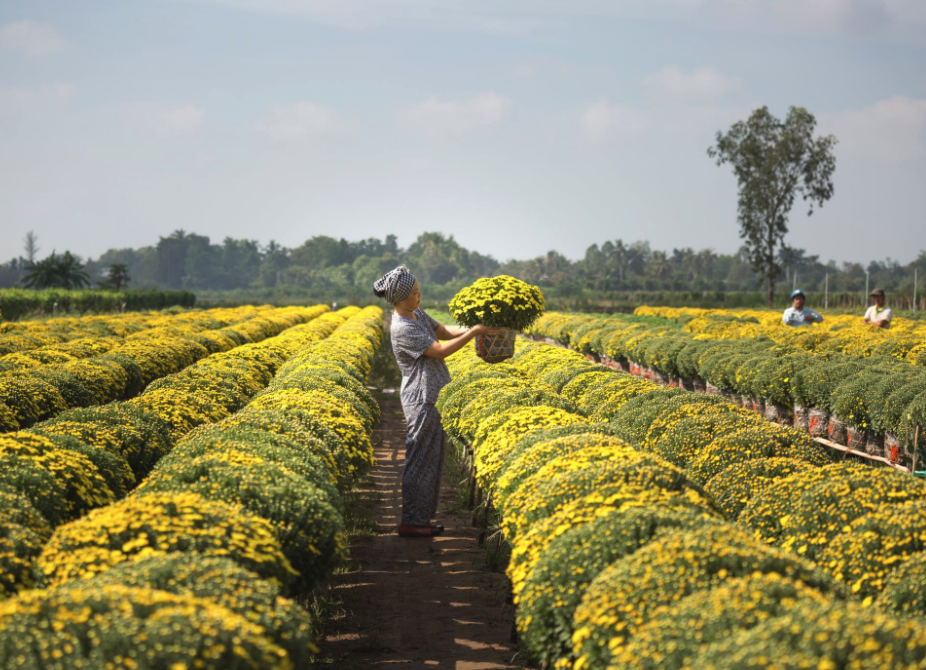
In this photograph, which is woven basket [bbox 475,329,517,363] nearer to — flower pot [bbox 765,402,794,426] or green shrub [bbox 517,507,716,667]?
green shrub [bbox 517,507,716,667]

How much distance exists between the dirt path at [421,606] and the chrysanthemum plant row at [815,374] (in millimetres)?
4459

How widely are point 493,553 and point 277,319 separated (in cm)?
2249

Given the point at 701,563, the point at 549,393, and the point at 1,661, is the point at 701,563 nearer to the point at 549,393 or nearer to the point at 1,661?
the point at 1,661

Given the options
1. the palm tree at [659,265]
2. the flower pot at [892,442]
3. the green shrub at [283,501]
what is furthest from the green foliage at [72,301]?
the palm tree at [659,265]

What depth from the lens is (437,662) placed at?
5.03 m

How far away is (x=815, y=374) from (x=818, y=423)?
0.71m

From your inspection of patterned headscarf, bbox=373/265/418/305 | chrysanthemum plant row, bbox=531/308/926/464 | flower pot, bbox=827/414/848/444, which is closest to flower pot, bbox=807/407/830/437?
chrysanthemum plant row, bbox=531/308/926/464

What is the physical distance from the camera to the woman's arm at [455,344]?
6.41 meters

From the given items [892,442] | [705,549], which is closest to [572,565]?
[705,549]

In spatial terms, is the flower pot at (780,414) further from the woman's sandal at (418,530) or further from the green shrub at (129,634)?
the green shrub at (129,634)

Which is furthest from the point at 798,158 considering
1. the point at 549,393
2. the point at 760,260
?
the point at 549,393

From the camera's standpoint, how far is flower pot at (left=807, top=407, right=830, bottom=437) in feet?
34.8

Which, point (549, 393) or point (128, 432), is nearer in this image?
point (128, 432)

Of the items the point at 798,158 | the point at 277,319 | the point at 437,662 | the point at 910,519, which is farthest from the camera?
the point at 798,158
